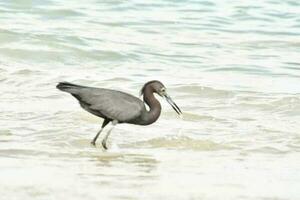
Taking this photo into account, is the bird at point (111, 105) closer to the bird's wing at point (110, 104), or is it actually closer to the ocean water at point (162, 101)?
the bird's wing at point (110, 104)

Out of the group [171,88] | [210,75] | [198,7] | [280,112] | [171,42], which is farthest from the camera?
[198,7]

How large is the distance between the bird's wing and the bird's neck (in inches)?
6.3

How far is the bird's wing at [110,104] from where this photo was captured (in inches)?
414

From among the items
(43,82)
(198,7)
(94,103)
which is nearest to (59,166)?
(94,103)

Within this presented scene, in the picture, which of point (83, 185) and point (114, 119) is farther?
point (114, 119)

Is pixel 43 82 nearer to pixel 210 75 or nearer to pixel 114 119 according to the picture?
pixel 210 75

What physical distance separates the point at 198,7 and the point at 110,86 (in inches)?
355

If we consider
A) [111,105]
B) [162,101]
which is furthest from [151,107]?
[162,101]

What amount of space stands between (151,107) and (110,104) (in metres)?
0.51

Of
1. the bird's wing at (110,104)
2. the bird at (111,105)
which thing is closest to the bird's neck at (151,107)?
Answer: the bird at (111,105)

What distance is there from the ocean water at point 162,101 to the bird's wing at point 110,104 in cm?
32

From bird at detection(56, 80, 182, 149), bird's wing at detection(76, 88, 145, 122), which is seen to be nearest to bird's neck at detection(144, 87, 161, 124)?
bird at detection(56, 80, 182, 149)

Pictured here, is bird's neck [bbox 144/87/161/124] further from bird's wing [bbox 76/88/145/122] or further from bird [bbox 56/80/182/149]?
bird's wing [bbox 76/88/145/122]

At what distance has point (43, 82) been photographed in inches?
563
